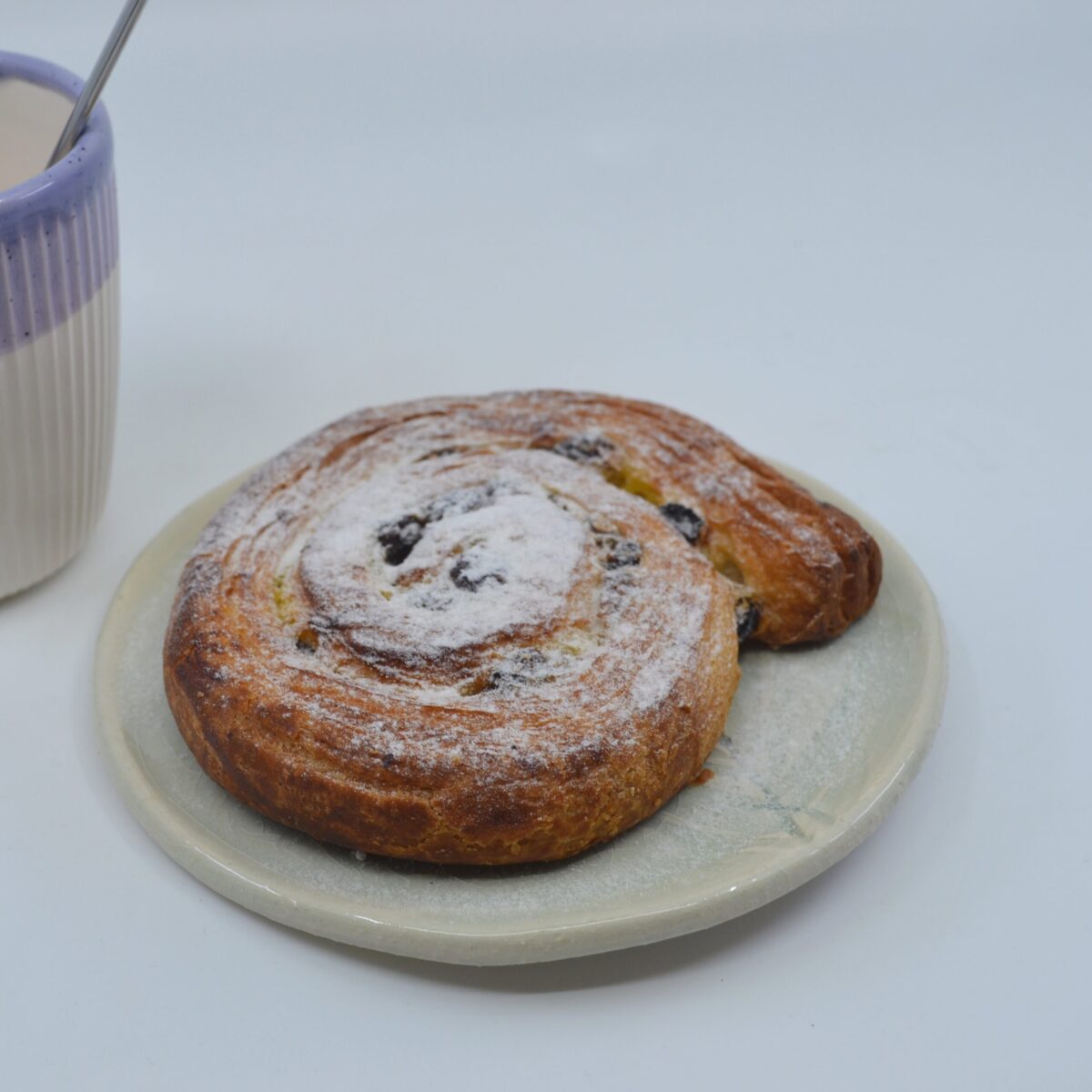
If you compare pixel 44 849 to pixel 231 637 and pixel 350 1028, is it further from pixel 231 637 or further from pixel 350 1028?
pixel 350 1028

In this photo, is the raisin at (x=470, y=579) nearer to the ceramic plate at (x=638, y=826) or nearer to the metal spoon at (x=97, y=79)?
the ceramic plate at (x=638, y=826)

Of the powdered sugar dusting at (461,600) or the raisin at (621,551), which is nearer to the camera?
the powdered sugar dusting at (461,600)

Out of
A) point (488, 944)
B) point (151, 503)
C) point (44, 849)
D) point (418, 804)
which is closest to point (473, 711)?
point (418, 804)

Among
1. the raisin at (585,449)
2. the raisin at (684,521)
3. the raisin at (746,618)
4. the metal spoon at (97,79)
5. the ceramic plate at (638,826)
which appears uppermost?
the metal spoon at (97,79)

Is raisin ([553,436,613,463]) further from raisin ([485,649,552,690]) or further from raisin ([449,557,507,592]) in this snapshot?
raisin ([485,649,552,690])

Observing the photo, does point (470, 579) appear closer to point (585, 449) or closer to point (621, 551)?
point (621, 551)

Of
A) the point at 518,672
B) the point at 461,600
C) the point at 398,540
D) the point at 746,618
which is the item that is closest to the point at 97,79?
the point at 398,540

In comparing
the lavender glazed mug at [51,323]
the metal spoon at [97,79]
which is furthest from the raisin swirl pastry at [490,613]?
the metal spoon at [97,79]
